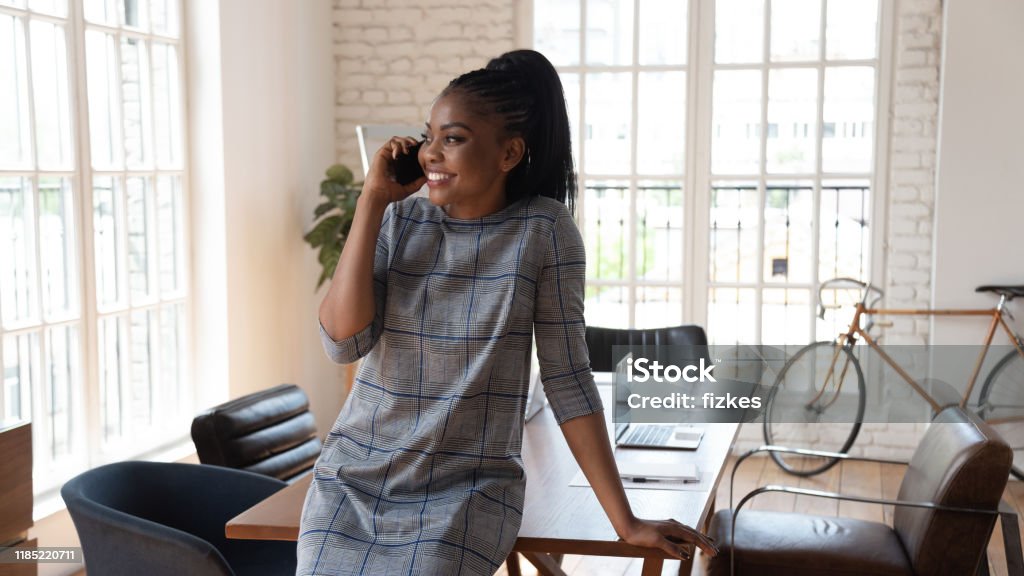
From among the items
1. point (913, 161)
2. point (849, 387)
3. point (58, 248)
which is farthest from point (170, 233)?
point (913, 161)

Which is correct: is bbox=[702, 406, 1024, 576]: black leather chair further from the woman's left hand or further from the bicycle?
the bicycle

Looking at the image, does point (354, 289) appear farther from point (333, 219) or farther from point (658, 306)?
point (658, 306)

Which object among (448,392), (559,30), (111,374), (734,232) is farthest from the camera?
(559,30)

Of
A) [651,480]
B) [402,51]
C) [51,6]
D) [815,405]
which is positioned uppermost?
[402,51]

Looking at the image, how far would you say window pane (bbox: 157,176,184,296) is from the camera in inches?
184

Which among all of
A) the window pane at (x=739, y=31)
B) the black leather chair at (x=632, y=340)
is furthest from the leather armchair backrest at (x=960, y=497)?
the window pane at (x=739, y=31)

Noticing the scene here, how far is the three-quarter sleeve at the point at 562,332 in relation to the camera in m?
1.73

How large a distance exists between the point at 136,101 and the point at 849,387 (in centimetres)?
388

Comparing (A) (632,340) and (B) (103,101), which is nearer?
(B) (103,101)

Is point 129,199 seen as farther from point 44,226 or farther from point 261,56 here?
point 261,56

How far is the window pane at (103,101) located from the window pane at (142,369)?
69 cm

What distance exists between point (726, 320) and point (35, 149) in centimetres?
367

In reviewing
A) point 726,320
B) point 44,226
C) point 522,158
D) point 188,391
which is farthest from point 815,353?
point 522,158

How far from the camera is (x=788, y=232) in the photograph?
225 inches
